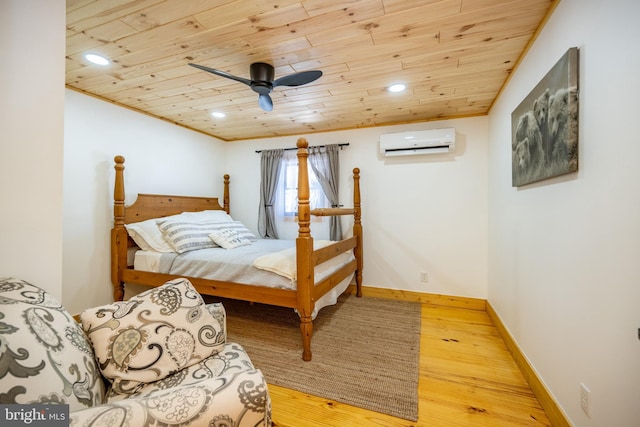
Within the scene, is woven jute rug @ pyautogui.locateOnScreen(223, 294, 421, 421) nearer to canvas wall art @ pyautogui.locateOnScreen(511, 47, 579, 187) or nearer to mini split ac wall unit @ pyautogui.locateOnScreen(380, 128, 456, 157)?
canvas wall art @ pyautogui.locateOnScreen(511, 47, 579, 187)

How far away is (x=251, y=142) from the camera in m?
4.07

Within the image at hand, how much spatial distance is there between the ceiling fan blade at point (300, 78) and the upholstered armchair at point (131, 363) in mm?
1463

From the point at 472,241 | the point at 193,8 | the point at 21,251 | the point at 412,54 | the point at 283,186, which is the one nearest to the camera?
the point at 21,251

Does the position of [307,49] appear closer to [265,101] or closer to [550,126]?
[265,101]

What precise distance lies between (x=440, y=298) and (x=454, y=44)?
2.61m

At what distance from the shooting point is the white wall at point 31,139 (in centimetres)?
101

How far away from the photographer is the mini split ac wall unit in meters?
2.98

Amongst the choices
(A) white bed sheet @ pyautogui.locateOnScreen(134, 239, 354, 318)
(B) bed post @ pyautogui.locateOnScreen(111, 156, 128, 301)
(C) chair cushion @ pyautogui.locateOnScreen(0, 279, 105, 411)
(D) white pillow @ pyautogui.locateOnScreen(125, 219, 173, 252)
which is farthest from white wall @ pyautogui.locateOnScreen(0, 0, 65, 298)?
(B) bed post @ pyautogui.locateOnScreen(111, 156, 128, 301)

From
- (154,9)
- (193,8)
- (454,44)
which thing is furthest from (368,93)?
(154,9)

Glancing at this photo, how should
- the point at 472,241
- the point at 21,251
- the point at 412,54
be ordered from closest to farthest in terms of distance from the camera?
the point at 21,251 → the point at 412,54 → the point at 472,241

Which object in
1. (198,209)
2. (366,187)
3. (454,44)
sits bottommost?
(198,209)

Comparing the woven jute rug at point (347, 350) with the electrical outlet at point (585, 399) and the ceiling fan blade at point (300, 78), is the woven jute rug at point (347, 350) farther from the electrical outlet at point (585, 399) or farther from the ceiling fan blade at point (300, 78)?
the ceiling fan blade at point (300, 78)

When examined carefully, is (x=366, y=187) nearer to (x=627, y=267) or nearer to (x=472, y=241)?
(x=472, y=241)

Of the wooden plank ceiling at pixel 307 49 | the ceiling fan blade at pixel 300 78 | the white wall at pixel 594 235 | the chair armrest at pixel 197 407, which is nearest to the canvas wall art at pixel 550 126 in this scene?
the white wall at pixel 594 235
